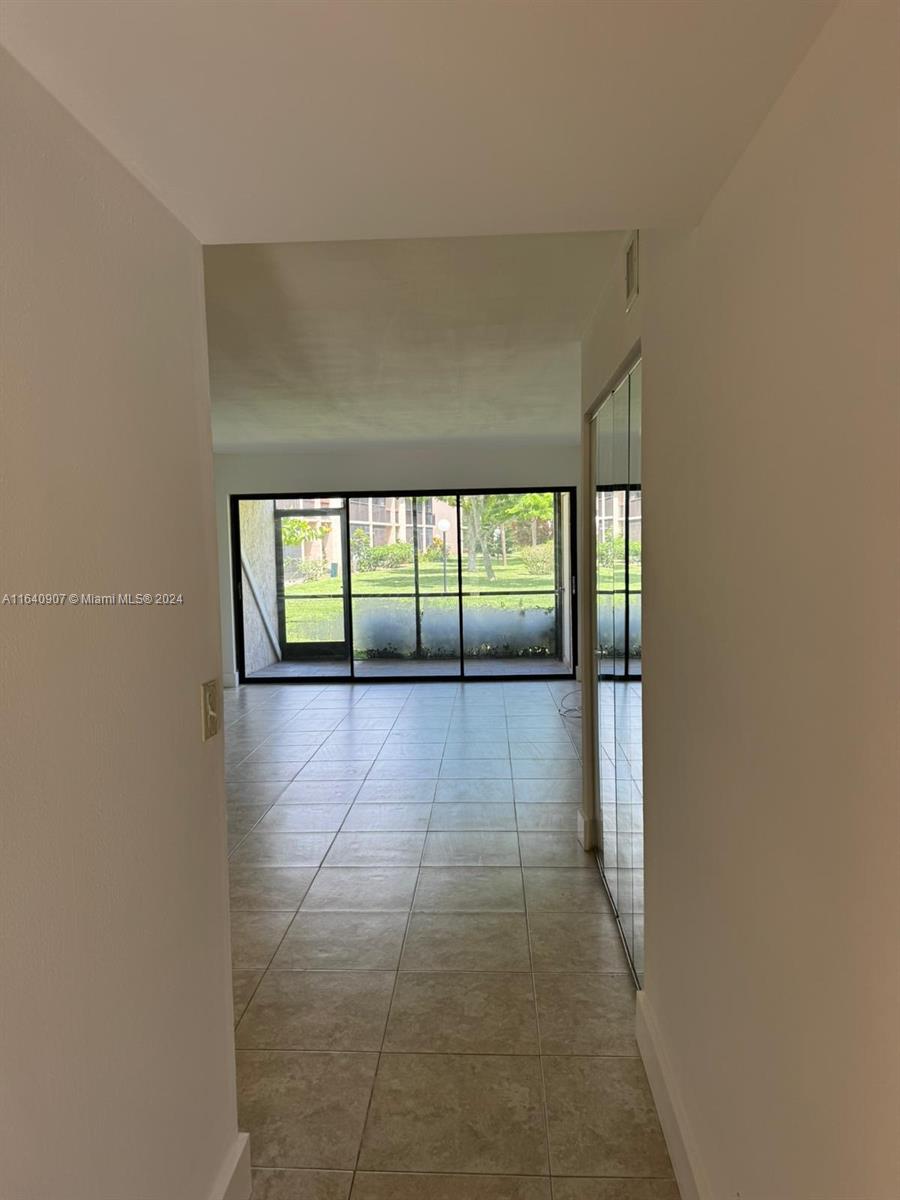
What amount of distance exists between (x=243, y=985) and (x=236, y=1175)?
0.96 m

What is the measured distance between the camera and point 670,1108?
5.97 ft

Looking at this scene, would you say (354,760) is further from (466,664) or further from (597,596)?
(466,664)

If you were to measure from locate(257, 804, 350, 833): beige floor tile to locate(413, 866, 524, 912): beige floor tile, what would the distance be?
0.82m

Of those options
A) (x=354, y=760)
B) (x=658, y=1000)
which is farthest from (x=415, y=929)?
(x=354, y=760)

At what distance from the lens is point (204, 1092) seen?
153 centimetres

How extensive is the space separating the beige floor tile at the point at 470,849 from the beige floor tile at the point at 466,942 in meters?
0.49

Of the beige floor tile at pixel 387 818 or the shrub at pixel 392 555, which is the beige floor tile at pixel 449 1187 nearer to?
the beige floor tile at pixel 387 818

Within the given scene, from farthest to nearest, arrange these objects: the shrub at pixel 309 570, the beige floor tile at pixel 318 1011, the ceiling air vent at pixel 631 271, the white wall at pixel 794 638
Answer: the shrub at pixel 309 570
the beige floor tile at pixel 318 1011
the ceiling air vent at pixel 631 271
the white wall at pixel 794 638

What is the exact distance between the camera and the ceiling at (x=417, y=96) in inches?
34.8

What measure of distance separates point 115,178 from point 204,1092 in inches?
70.5

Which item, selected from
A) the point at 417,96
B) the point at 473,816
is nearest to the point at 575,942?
the point at 473,816

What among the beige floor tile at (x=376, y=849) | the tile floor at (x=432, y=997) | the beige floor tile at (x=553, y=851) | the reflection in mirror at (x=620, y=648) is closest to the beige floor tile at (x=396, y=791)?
the tile floor at (x=432, y=997)

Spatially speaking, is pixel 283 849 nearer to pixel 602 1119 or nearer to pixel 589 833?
pixel 589 833

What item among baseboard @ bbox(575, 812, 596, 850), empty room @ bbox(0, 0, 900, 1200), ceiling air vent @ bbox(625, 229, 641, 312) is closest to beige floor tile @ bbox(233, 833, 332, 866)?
empty room @ bbox(0, 0, 900, 1200)
